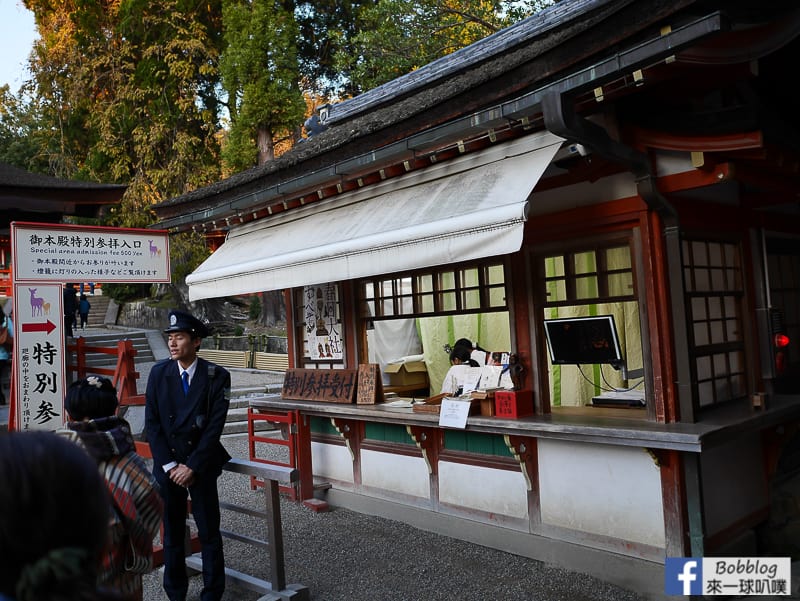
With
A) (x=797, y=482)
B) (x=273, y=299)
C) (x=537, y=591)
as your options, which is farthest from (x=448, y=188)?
(x=273, y=299)

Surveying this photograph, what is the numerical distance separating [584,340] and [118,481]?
3.46m

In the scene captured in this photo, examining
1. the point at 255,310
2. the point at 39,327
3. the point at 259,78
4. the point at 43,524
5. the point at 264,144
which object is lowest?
the point at 43,524

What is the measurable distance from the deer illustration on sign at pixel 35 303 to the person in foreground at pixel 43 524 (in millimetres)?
5947

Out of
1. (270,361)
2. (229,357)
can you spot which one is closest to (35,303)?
(270,361)

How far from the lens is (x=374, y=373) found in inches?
251

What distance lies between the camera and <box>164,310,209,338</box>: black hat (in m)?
4.28

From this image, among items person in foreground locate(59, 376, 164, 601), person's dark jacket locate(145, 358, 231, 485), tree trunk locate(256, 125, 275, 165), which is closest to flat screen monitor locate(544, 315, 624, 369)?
person's dark jacket locate(145, 358, 231, 485)

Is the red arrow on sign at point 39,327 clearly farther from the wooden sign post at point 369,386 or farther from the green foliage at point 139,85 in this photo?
the green foliage at point 139,85

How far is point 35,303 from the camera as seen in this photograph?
253 inches

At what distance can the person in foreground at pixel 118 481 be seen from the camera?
2721 mm

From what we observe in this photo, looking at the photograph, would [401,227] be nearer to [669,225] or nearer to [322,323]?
[669,225]

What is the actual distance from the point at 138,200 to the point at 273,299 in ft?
18.2

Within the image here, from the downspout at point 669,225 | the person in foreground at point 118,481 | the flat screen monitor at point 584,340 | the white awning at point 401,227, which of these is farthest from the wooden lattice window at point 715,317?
the person in foreground at point 118,481

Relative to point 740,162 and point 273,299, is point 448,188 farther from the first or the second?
point 273,299
